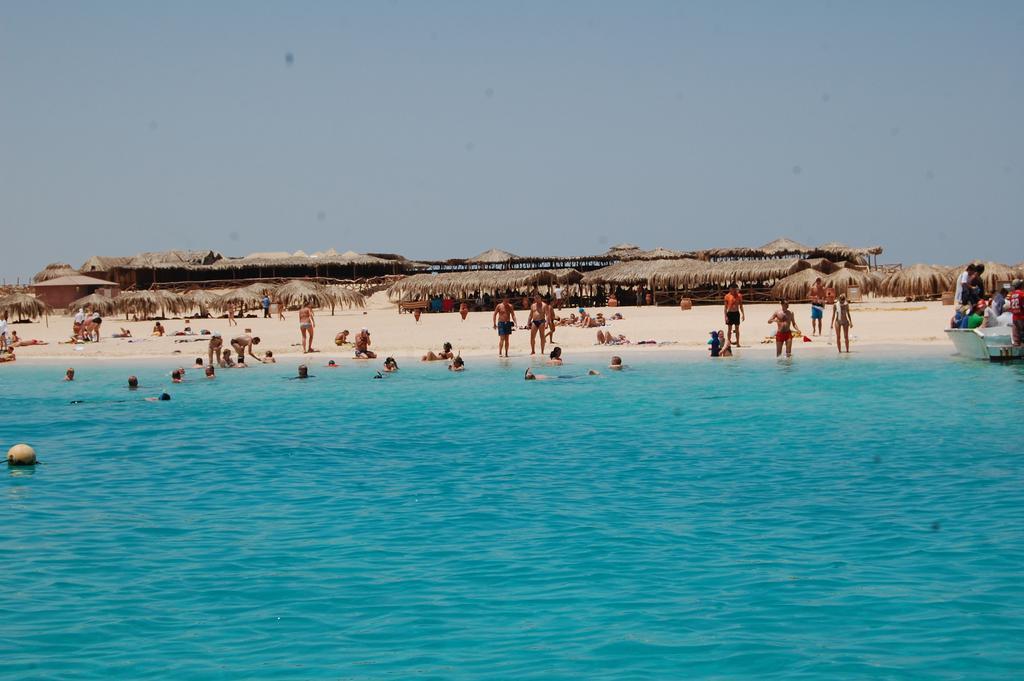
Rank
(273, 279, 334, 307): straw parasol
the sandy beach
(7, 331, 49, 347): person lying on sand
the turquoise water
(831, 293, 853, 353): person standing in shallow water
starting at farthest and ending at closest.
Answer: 1. (273, 279, 334, 307): straw parasol
2. (7, 331, 49, 347): person lying on sand
3. the sandy beach
4. (831, 293, 853, 353): person standing in shallow water
5. the turquoise water

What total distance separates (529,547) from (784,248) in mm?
41374

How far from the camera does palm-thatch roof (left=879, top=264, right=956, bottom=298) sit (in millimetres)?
39000

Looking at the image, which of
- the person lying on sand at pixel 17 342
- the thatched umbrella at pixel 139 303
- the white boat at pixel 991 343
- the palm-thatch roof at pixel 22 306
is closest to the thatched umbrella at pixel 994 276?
the white boat at pixel 991 343

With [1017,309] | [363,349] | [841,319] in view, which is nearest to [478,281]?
[363,349]

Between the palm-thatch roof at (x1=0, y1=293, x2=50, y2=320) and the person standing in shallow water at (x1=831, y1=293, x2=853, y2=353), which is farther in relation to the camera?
the palm-thatch roof at (x1=0, y1=293, x2=50, y2=320)

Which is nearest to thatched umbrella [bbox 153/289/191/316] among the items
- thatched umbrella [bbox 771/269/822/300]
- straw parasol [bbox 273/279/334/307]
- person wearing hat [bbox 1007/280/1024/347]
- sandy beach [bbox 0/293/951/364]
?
sandy beach [bbox 0/293/951/364]

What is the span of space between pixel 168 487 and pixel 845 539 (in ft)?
20.1

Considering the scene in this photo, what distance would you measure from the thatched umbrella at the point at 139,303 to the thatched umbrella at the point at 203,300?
142 cm

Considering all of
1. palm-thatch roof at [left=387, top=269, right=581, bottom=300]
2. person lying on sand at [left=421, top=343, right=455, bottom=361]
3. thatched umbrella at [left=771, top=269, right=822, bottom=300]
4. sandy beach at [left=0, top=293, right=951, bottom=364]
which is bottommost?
person lying on sand at [left=421, top=343, right=455, bottom=361]

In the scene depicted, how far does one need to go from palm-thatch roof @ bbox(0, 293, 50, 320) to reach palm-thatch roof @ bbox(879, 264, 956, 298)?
30.8 metres

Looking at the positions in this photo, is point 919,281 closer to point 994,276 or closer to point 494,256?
point 994,276

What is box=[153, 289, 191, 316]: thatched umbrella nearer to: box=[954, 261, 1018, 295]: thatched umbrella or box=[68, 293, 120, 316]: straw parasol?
box=[68, 293, 120, 316]: straw parasol

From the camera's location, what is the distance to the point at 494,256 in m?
47.0

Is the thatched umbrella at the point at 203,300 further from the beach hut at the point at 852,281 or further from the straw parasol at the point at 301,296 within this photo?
the beach hut at the point at 852,281
